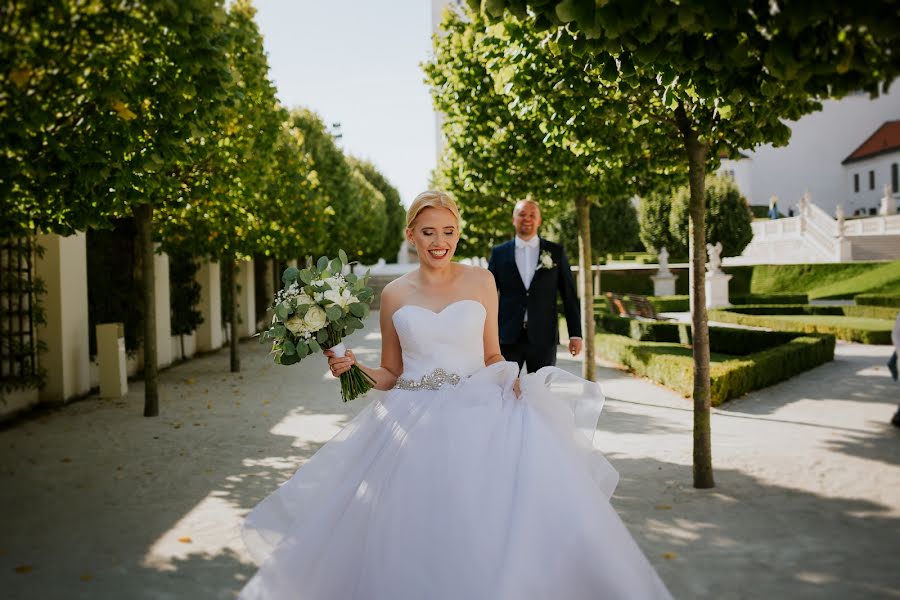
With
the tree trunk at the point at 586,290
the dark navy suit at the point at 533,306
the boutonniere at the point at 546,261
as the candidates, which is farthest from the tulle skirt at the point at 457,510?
the tree trunk at the point at 586,290

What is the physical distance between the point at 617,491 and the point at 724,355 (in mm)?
11194

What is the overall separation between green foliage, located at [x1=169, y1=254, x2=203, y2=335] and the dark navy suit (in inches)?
496

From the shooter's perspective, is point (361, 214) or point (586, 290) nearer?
point (586, 290)

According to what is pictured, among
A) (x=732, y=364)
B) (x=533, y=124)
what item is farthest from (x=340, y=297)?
(x=732, y=364)

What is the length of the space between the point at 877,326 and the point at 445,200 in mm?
19269

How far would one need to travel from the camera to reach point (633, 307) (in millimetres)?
22406

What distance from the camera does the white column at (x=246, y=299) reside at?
1038 inches

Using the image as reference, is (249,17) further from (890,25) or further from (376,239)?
(376,239)

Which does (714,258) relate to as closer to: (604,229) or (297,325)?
(604,229)

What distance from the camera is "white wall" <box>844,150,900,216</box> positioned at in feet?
225

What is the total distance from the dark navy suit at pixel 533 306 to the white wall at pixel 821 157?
73.2 metres

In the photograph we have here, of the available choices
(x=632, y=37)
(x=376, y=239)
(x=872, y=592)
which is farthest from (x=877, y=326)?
(x=376, y=239)

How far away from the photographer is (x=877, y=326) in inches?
783

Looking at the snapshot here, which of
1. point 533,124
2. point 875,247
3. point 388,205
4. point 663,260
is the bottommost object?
point 663,260
